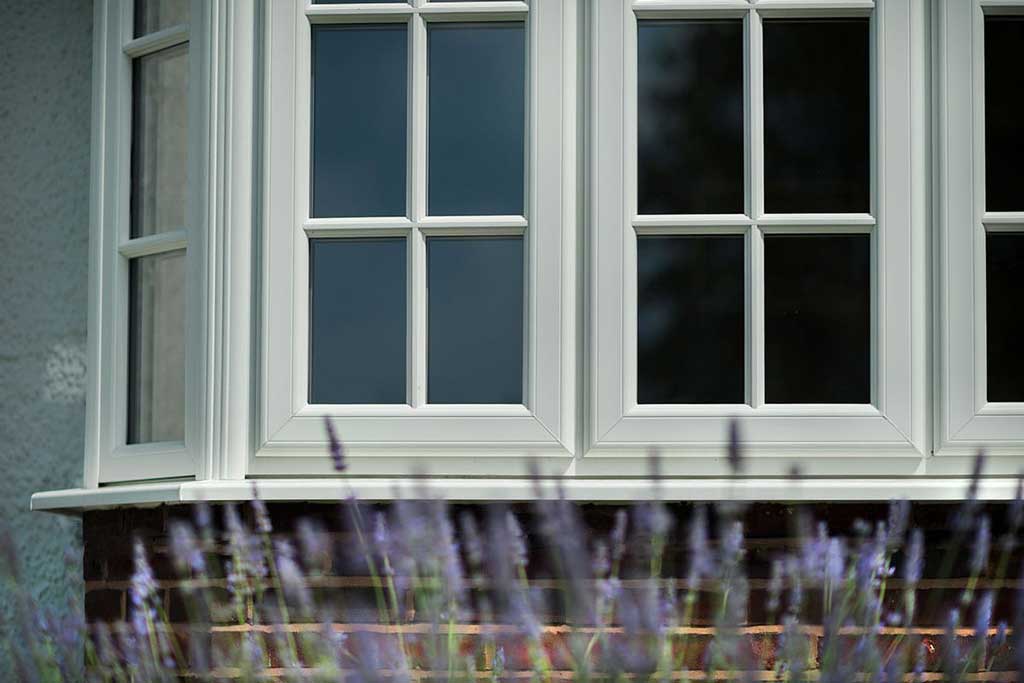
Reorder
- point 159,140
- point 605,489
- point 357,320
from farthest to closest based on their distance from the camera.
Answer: point 159,140 < point 357,320 < point 605,489

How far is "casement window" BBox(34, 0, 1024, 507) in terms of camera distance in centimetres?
325

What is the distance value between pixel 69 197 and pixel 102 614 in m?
1.36

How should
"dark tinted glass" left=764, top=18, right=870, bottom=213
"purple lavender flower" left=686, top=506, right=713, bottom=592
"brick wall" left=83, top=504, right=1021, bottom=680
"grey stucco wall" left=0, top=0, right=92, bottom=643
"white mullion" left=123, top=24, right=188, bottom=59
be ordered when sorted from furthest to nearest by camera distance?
"grey stucco wall" left=0, top=0, right=92, bottom=643, "white mullion" left=123, top=24, right=188, bottom=59, "dark tinted glass" left=764, top=18, right=870, bottom=213, "brick wall" left=83, top=504, right=1021, bottom=680, "purple lavender flower" left=686, top=506, right=713, bottom=592

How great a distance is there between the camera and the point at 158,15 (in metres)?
3.71

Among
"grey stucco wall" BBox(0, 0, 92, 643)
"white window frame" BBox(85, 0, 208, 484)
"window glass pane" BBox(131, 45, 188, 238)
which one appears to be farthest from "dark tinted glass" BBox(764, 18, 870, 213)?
"grey stucco wall" BBox(0, 0, 92, 643)

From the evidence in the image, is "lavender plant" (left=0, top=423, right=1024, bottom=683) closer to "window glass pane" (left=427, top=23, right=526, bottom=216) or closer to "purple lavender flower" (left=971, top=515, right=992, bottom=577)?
"purple lavender flower" (left=971, top=515, right=992, bottom=577)

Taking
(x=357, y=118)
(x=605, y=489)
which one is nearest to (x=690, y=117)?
(x=357, y=118)

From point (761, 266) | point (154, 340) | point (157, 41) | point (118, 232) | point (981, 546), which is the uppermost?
point (157, 41)

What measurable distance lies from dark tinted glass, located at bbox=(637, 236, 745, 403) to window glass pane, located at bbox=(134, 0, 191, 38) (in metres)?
1.35

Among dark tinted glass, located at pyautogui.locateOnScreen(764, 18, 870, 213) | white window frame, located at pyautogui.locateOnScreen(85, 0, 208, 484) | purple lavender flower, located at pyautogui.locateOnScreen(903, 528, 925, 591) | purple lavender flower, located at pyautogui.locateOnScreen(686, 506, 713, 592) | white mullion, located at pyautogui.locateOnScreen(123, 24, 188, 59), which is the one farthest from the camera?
white mullion, located at pyautogui.locateOnScreen(123, 24, 188, 59)

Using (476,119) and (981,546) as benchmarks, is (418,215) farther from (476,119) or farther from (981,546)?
(981,546)

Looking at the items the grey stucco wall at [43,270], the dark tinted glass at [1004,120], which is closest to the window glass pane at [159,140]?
the grey stucco wall at [43,270]

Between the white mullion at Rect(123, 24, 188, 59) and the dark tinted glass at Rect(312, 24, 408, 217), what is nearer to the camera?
the dark tinted glass at Rect(312, 24, 408, 217)

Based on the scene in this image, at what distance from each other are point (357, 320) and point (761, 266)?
959mm
